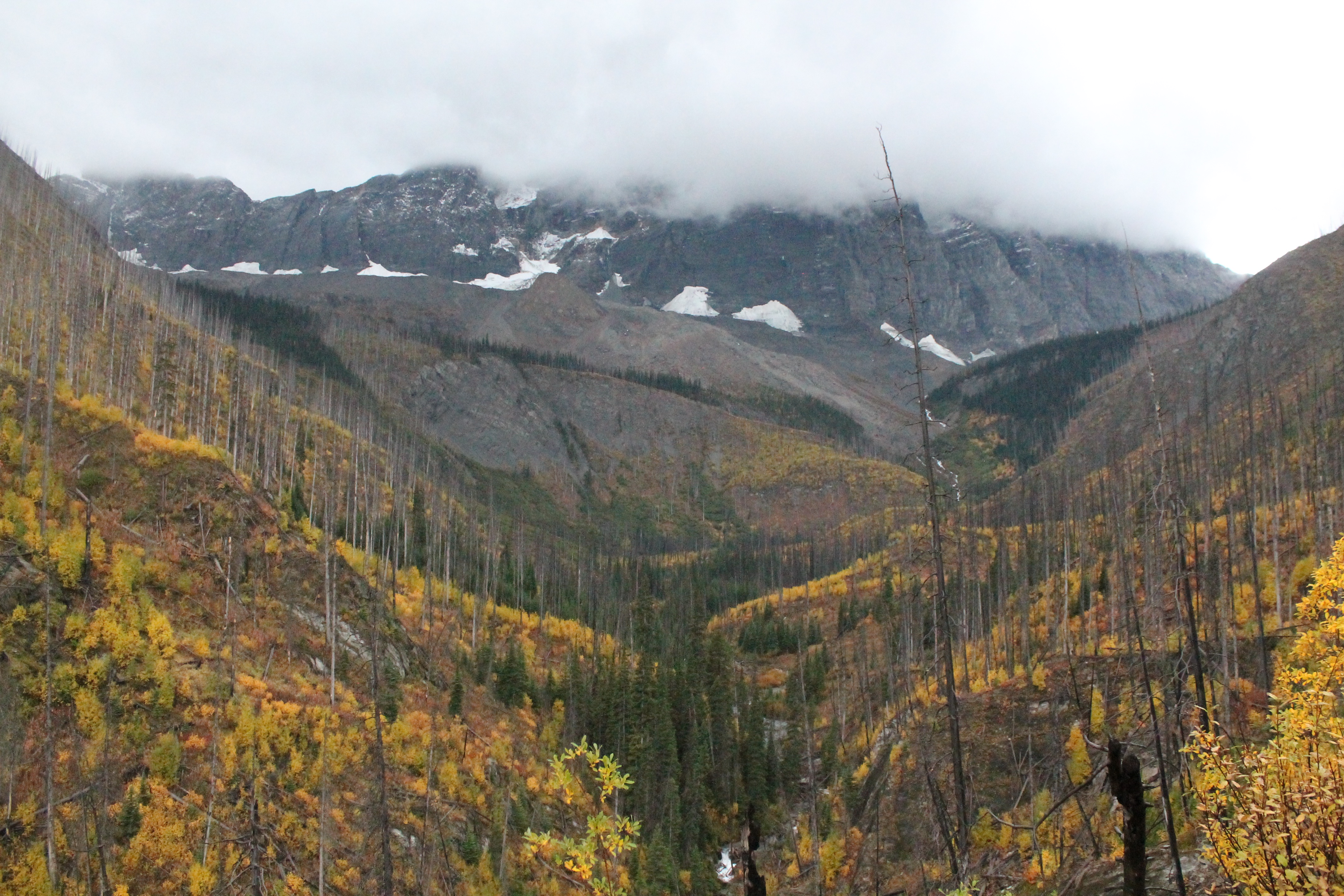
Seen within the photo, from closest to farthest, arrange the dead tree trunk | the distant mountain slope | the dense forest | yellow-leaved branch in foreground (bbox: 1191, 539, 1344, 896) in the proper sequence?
yellow-leaved branch in foreground (bbox: 1191, 539, 1344, 896) → the dead tree trunk → the dense forest → the distant mountain slope

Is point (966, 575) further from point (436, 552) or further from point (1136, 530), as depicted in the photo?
point (436, 552)

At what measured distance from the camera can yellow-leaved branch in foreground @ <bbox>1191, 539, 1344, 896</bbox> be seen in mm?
8016

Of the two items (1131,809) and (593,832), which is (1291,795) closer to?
(1131,809)

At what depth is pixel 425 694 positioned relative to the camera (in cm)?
5384

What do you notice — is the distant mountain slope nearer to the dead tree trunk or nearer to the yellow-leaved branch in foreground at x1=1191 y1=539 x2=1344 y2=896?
the yellow-leaved branch in foreground at x1=1191 y1=539 x2=1344 y2=896

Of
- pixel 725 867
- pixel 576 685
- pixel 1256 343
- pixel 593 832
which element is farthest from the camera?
pixel 1256 343

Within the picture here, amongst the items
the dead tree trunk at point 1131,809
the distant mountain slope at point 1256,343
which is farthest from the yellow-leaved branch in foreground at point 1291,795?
the distant mountain slope at point 1256,343

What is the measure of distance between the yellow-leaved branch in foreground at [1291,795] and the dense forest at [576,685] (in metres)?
0.06

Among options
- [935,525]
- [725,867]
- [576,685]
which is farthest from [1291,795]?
[576,685]

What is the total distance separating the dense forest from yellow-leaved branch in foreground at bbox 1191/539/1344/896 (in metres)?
0.06

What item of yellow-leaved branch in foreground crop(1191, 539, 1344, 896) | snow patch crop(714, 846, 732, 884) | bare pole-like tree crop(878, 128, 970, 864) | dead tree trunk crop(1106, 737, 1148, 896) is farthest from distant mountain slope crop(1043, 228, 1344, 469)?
dead tree trunk crop(1106, 737, 1148, 896)

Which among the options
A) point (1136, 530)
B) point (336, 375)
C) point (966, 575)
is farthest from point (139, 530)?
point (336, 375)

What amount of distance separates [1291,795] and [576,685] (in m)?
61.0

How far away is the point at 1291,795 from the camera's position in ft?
26.4
